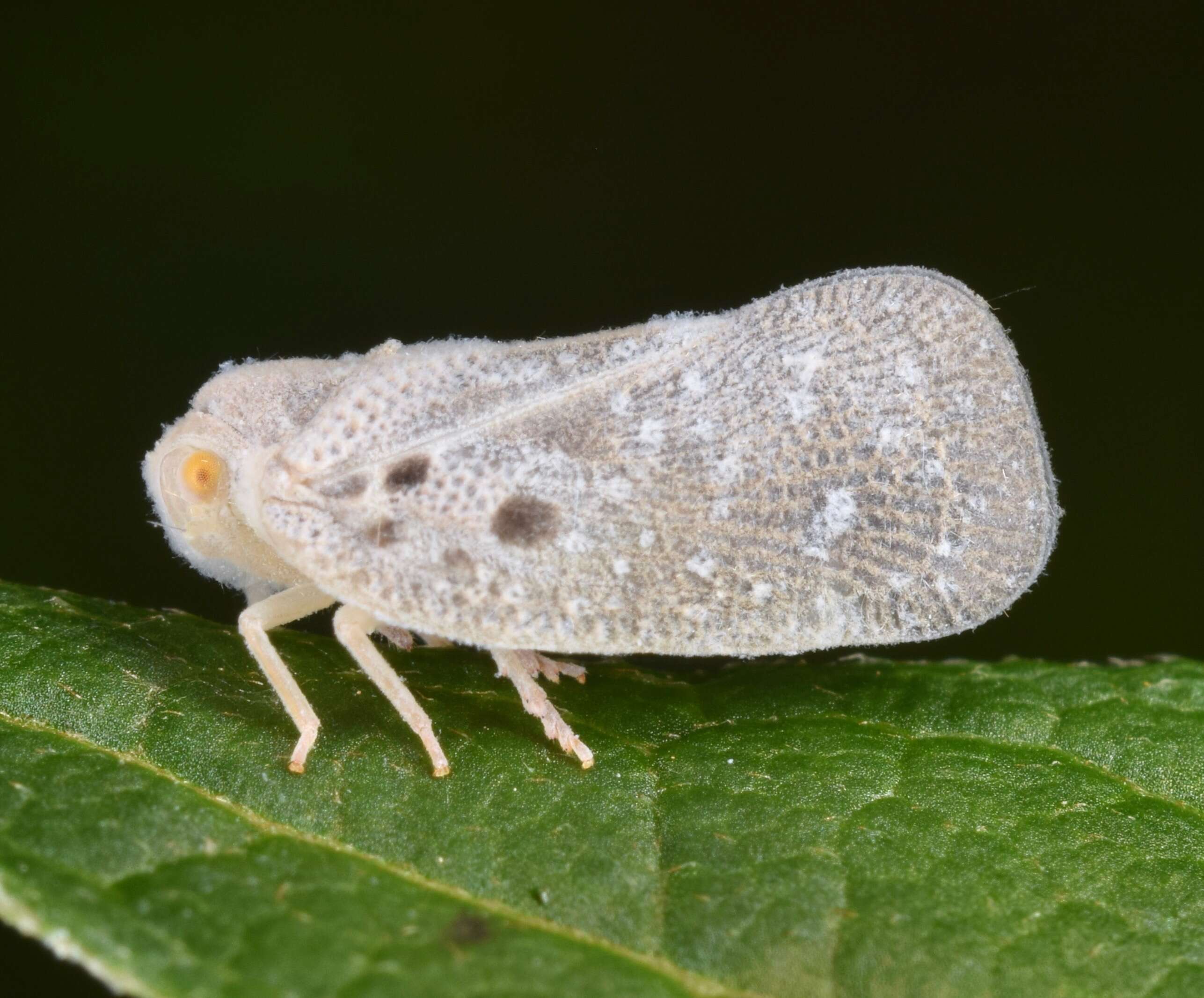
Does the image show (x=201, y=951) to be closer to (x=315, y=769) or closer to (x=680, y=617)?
(x=315, y=769)

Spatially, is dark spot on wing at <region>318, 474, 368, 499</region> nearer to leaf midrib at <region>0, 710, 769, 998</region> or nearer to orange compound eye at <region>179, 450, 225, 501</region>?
orange compound eye at <region>179, 450, 225, 501</region>

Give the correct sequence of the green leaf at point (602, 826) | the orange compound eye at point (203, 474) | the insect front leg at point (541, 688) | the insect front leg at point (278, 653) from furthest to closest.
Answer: the orange compound eye at point (203, 474) → the insect front leg at point (541, 688) → the insect front leg at point (278, 653) → the green leaf at point (602, 826)

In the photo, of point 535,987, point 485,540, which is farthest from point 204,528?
point 535,987

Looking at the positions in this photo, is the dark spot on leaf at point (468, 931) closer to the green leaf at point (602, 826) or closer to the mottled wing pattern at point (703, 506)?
the green leaf at point (602, 826)

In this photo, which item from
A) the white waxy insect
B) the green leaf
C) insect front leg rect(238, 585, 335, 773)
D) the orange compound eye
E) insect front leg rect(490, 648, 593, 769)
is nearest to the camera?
the green leaf

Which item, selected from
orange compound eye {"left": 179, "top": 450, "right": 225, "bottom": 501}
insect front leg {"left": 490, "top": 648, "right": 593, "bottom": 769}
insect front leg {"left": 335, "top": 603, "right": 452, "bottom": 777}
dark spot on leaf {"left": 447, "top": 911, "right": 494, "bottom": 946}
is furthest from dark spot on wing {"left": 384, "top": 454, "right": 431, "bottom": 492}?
dark spot on leaf {"left": 447, "top": 911, "right": 494, "bottom": 946}

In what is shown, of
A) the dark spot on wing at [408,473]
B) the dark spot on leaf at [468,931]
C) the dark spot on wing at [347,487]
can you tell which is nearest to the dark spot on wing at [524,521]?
the dark spot on wing at [408,473]

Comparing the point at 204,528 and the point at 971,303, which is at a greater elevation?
the point at 971,303

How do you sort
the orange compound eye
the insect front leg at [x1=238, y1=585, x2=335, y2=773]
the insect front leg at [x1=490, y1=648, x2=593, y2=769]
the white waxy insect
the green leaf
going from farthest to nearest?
the orange compound eye, the white waxy insect, the insect front leg at [x1=490, y1=648, x2=593, y2=769], the insect front leg at [x1=238, y1=585, x2=335, y2=773], the green leaf
